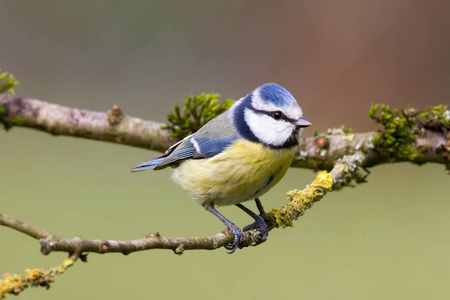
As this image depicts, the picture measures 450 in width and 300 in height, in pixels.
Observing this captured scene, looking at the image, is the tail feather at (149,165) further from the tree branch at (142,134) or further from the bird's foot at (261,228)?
the bird's foot at (261,228)

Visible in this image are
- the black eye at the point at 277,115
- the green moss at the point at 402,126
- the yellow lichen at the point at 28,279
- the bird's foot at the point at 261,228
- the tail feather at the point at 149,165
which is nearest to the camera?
the yellow lichen at the point at 28,279

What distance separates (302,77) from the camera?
213 inches

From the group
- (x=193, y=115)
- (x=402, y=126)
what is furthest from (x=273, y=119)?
(x=402, y=126)

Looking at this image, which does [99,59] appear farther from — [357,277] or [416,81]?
[357,277]

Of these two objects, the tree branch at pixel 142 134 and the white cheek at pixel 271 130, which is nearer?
the white cheek at pixel 271 130

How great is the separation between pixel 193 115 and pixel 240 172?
0.62 meters

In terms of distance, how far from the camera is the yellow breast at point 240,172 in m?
2.21

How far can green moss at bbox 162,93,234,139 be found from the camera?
107 inches

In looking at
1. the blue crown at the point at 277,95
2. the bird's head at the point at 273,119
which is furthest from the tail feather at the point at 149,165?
the blue crown at the point at 277,95

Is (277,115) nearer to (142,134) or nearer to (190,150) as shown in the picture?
(190,150)

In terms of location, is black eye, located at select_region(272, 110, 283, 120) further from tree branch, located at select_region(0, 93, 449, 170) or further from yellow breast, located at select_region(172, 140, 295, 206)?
tree branch, located at select_region(0, 93, 449, 170)

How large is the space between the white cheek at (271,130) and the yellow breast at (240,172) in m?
0.04

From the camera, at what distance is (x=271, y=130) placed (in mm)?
2260

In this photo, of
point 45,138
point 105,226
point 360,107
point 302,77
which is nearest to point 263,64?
point 302,77
